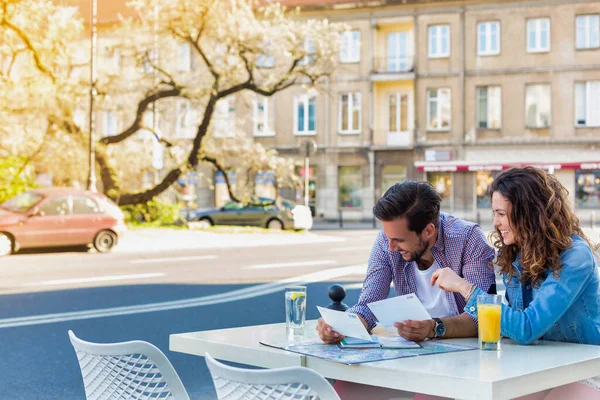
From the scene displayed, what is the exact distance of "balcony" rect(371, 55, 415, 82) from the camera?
47.6m

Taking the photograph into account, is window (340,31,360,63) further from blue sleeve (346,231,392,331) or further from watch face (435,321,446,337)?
watch face (435,321,446,337)

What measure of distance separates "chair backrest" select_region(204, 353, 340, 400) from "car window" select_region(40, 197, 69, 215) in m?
20.7

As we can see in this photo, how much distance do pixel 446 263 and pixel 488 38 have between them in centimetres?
4368

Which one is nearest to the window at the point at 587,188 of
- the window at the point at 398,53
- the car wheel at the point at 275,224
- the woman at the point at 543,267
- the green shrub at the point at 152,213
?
the window at the point at 398,53

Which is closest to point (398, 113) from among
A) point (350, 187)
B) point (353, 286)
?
point (350, 187)

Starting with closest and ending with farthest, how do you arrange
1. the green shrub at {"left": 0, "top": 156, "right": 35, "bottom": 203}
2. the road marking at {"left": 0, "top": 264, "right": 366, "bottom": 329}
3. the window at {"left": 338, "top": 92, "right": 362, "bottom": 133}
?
the road marking at {"left": 0, "top": 264, "right": 366, "bottom": 329} < the green shrub at {"left": 0, "top": 156, "right": 35, "bottom": 203} < the window at {"left": 338, "top": 92, "right": 362, "bottom": 133}

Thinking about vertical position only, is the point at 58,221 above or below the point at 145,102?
below

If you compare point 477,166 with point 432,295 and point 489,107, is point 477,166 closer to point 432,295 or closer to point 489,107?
point 489,107

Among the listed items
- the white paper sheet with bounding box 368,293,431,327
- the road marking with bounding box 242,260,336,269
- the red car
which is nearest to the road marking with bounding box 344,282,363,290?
the road marking with bounding box 242,260,336,269

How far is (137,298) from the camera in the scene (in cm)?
1375

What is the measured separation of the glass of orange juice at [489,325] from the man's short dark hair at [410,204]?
28.7 inches

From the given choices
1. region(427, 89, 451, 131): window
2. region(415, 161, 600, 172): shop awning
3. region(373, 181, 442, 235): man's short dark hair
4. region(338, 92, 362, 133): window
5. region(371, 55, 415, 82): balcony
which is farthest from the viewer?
region(338, 92, 362, 133): window

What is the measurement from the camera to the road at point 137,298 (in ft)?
27.8

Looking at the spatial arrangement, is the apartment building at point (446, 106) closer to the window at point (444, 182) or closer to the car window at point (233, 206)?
the window at point (444, 182)
